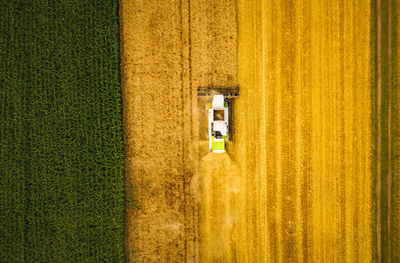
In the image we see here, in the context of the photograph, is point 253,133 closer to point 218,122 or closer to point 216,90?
point 218,122

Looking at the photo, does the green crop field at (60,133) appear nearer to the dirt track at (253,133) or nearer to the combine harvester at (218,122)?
the dirt track at (253,133)

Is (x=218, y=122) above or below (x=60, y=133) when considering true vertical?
above

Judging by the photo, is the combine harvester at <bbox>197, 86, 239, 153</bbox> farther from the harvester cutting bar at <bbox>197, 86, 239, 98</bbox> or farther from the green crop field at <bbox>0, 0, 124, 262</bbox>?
the green crop field at <bbox>0, 0, 124, 262</bbox>

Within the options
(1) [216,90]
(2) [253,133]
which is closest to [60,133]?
(1) [216,90]

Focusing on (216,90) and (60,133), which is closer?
(60,133)

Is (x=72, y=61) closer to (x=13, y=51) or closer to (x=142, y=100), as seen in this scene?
(x=13, y=51)

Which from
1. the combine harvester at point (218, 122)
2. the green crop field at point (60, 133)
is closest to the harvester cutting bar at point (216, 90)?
the combine harvester at point (218, 122)
